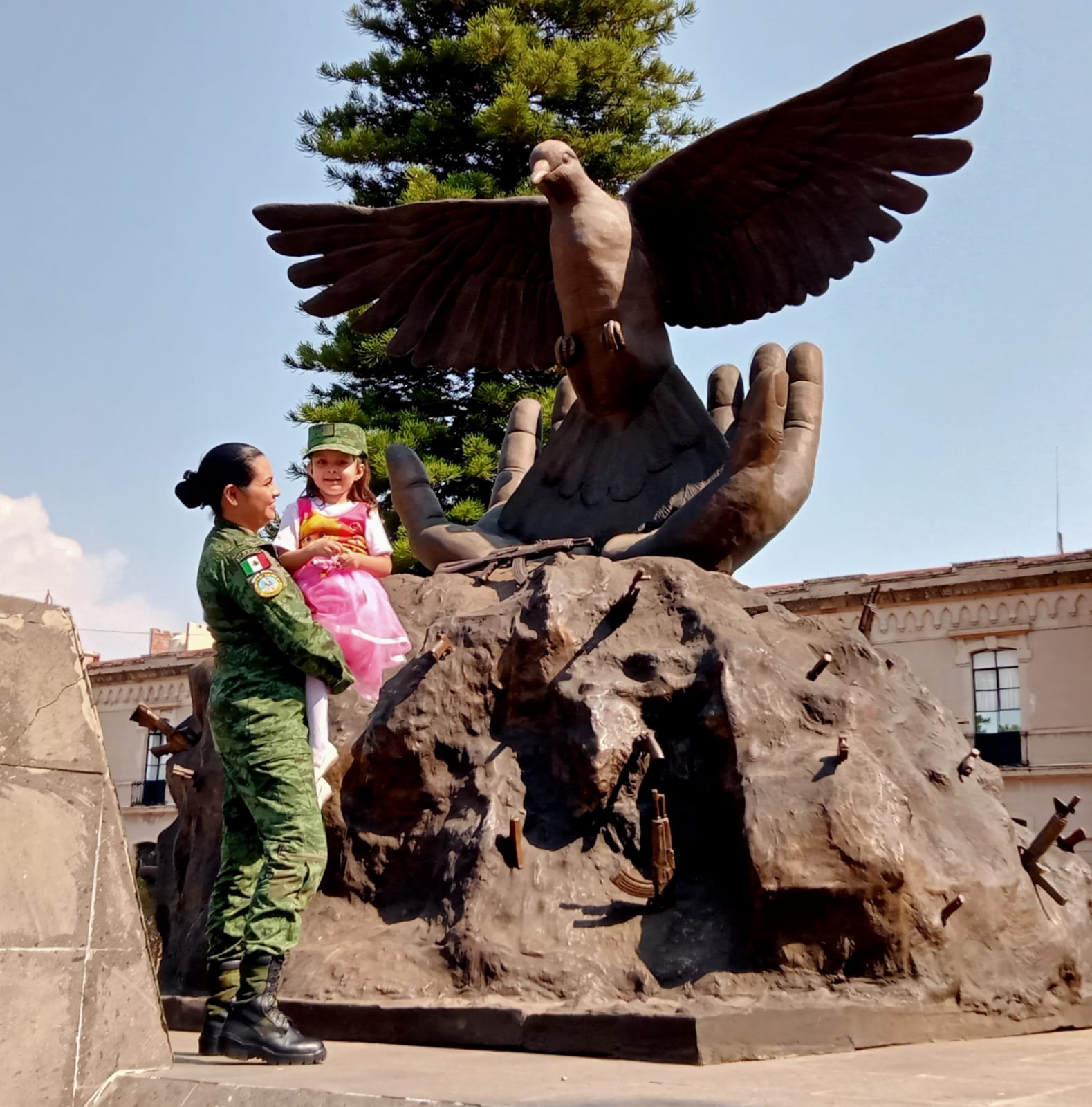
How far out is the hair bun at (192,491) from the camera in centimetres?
386

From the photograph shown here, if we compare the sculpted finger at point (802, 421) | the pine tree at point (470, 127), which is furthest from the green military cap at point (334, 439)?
the pine tree at point (470, 127)

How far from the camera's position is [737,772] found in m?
4.55

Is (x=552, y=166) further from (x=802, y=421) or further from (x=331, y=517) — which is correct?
(x=331, y=517)

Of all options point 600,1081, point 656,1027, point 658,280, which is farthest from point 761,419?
point 600,1081

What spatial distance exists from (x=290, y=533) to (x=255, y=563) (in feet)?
1.52

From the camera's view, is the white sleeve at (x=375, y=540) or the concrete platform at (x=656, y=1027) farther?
the white sleeve at (x=375, y=540)

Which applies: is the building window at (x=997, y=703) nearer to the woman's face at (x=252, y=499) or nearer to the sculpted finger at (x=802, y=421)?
the sculpted finger at (x=802, y=421)

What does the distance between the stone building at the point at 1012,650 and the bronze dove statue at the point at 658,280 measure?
1318 cm

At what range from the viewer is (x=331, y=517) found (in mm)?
4086

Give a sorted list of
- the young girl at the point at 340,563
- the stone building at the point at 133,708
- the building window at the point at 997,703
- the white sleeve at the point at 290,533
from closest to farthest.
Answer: the young girl at the point at 340,563
the white sleeve at the point at 290,533
the building window at the point at 997,703
the stone building at the point at 133,708

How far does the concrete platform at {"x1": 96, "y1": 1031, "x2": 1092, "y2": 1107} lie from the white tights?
83 centimetres

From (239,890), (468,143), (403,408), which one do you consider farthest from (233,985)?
(468,143)

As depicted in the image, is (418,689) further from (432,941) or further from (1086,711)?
(1086,711)

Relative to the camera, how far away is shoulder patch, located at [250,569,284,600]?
359 cm
